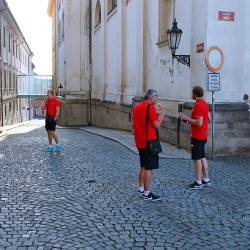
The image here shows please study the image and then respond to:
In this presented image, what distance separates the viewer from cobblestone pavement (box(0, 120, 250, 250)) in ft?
14.5

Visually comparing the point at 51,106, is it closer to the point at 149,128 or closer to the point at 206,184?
the point at 206,184

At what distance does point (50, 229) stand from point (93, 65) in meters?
23.7

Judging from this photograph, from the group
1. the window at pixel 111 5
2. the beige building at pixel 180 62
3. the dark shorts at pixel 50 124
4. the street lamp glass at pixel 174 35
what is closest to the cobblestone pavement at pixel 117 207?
the beige building at pixel 180 62

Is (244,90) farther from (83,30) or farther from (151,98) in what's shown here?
(83,30)

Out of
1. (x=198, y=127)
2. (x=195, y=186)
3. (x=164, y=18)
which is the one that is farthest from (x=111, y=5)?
(x=195, y=186)

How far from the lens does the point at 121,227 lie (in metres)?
4.83

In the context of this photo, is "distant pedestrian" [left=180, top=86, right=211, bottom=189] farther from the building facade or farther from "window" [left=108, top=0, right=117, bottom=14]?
the building facade

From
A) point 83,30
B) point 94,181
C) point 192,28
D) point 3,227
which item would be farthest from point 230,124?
point 83,30

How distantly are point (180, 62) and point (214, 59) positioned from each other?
1.93m

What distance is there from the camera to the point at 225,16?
9.67m

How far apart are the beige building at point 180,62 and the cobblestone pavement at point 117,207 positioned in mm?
1296

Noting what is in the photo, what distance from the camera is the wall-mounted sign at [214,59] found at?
9.06 meters

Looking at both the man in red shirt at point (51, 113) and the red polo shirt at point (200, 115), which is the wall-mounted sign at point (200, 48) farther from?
the man in red shirt at point (51, 113)

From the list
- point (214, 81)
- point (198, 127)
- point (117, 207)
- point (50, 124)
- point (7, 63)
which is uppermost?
point (7, 63)
